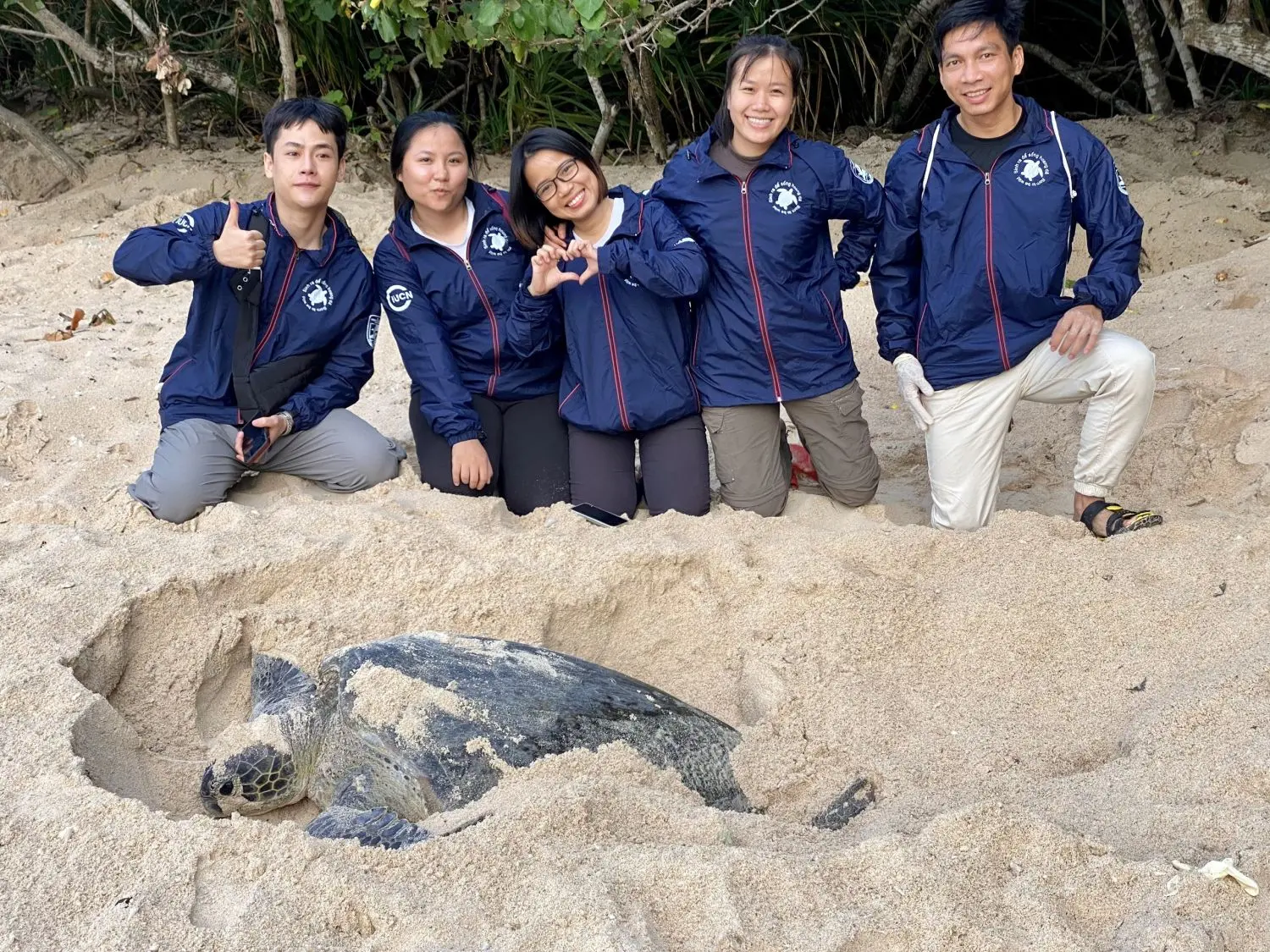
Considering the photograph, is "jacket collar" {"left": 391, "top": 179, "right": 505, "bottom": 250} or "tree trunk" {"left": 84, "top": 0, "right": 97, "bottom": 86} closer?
"jacket collar" {"left": 391, "top": 179, "right": 505, "bottom": 250}

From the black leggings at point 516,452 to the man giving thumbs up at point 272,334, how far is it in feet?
0.44

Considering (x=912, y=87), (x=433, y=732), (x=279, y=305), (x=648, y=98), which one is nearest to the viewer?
(x=433, y=732)

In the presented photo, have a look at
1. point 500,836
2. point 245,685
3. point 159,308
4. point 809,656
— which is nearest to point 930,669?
point 809,656

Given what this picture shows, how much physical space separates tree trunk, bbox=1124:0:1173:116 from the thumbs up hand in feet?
13.8

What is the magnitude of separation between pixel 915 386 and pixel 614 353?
30.5 inches

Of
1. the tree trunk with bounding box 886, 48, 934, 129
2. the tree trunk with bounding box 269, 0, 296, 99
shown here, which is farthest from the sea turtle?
the tree trunk with bounding box 886, 48, 934, 129

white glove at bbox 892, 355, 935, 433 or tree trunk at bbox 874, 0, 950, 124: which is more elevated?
tree trunk at bbox 874, 0, 950, 124

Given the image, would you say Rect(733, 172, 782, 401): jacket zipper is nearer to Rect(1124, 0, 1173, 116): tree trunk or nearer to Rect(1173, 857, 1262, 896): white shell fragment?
Rect(1173, 857, 1262, 896): white shell fragment

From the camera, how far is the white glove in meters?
2.88

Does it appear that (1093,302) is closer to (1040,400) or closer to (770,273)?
(1040,400)

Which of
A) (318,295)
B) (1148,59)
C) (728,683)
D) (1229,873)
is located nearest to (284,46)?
(318,295)

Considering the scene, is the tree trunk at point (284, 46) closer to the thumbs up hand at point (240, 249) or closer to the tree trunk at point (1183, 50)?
the thumbs up hand at point (240, 249)

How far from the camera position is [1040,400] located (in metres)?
2.92

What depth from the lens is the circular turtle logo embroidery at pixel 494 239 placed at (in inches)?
120
